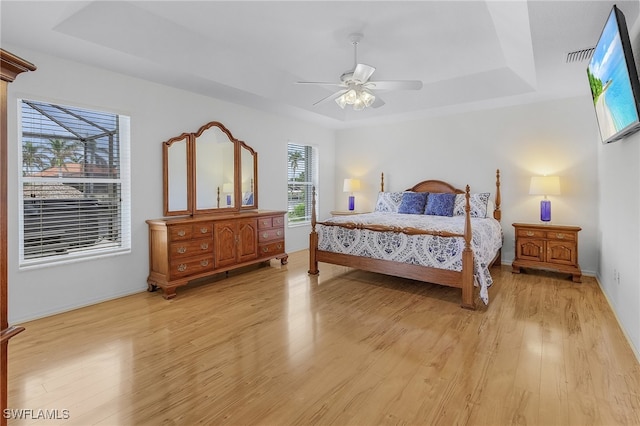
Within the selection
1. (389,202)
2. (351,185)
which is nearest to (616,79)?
(389,202)

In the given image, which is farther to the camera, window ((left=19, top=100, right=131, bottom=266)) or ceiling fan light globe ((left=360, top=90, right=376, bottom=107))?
ceiling fan light globe ((left=360, top=90, right=376, bottom=107))

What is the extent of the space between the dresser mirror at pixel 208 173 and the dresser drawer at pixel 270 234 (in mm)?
538

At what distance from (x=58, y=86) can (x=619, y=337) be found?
538 cm

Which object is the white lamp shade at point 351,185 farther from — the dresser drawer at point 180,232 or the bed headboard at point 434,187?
the dresser drawer at point 180,232

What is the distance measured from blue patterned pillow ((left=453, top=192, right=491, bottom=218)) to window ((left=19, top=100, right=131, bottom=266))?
446 cm

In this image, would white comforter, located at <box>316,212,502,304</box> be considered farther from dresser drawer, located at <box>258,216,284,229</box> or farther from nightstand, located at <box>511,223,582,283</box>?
dresser drawer, located at <box>258,216,284,229</box>

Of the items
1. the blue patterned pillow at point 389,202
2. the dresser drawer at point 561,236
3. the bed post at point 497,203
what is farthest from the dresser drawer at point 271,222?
the dresser drawer at point 561,236

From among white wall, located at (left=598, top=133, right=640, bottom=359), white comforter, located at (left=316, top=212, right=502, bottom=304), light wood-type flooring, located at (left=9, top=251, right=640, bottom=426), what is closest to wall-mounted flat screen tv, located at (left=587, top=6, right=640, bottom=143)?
white wall, located at (left=598, top=133, right=640, bottom=359)

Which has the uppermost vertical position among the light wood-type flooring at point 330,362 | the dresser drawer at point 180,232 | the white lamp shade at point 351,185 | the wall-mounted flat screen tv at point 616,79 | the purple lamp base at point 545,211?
the wall-mounted flat screen tv at point 616,79

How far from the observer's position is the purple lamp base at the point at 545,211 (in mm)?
4633

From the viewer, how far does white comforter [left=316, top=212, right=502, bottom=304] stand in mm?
3496

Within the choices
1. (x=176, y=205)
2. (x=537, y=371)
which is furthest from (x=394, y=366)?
(x=176, y=205)

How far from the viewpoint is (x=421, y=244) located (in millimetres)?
3707

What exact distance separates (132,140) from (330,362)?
10.6 feet
